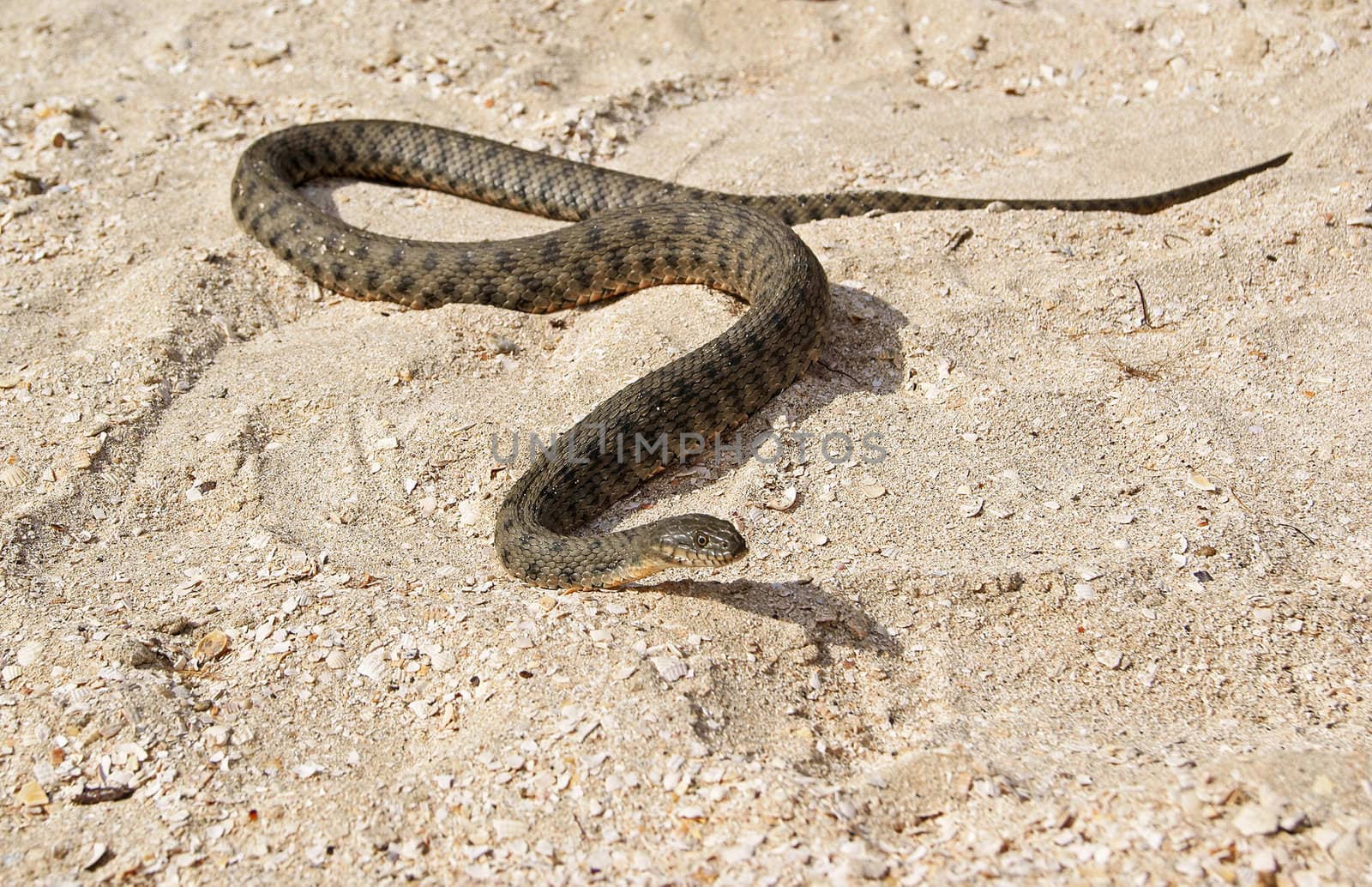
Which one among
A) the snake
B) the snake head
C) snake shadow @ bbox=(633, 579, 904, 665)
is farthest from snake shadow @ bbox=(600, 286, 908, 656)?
the snake head

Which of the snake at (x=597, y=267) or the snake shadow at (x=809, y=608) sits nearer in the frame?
the snake shadow at (x=809, y=608)

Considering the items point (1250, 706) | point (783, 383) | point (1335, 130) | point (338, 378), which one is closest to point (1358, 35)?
point (1335, 130)

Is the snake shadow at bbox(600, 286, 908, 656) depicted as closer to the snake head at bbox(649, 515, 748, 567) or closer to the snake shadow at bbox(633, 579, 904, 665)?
the snake shadow at bbox(633, 579, 904, 665)

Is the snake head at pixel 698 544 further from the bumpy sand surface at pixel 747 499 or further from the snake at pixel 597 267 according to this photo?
the bumpy sand surface at pixel 747 499

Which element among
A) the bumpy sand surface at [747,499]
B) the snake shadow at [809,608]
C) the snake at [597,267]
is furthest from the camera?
the snake at [597,267]

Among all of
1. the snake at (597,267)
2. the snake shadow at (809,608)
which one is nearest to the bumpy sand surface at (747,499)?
the snake shadow at (809,608)

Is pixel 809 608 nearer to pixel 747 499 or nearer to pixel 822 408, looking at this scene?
pixel 747 499
